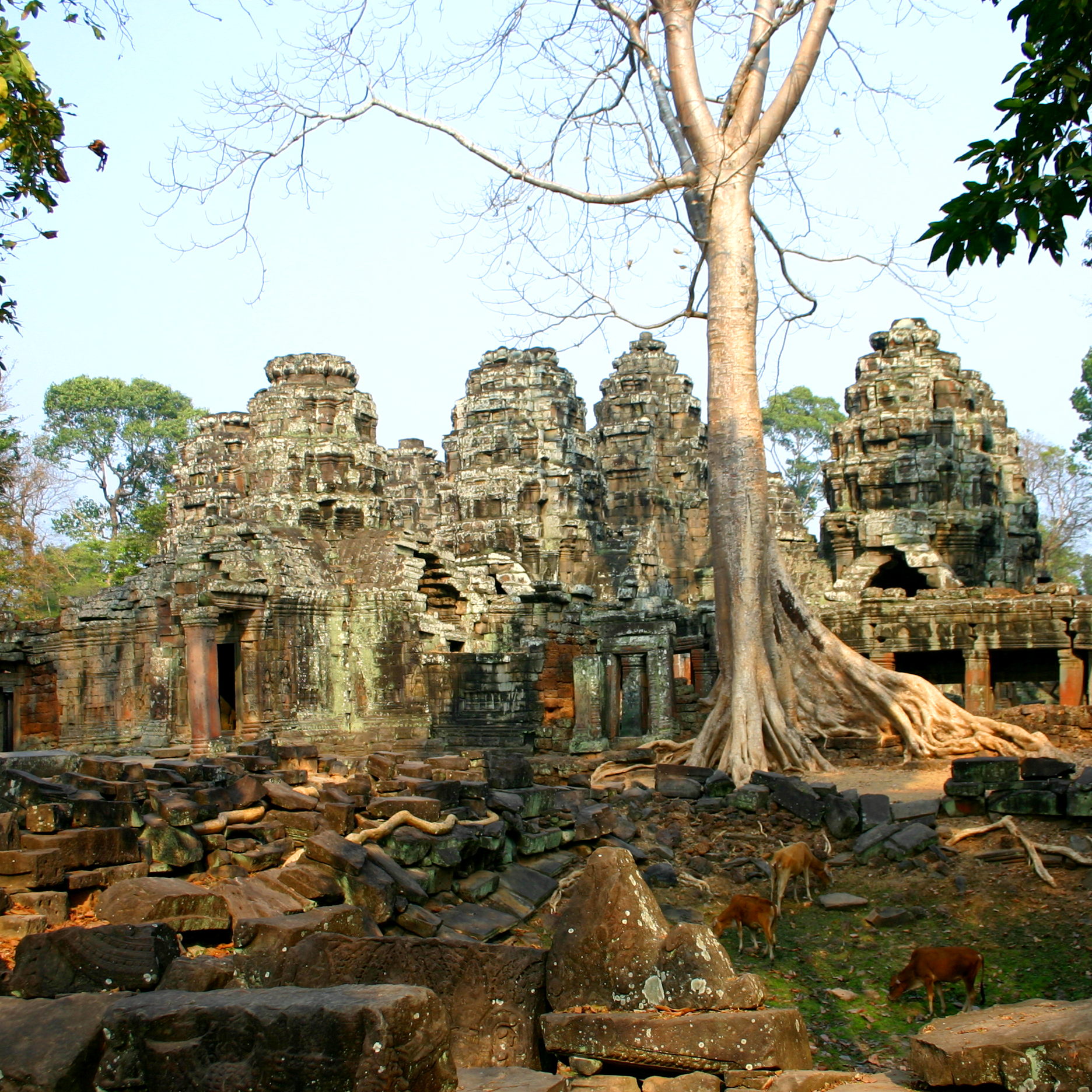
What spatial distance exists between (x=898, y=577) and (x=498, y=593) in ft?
34.0

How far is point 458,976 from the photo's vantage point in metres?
4.05

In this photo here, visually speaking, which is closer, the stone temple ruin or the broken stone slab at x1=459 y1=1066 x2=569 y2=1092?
the broken stone slab at x1=459 y1=1066 x2=569 y2=1092

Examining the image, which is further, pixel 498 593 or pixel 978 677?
pixel 498 593

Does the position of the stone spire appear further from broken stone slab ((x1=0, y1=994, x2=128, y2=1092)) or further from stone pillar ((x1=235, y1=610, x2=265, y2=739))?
broken stone slab ((x1=0, y1=994, x2=128, y2=1092))

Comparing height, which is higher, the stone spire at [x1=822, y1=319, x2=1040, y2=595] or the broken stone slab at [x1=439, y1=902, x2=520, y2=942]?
the stone spire at [x1=822, y1=319, x2=1040, y2=595]

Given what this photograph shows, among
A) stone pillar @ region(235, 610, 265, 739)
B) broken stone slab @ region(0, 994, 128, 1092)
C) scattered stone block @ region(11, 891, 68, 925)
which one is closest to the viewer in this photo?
broken stone slab @ region(0, 994, 128, 1092)

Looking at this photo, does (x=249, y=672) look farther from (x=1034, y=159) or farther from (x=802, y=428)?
(x=802, y=428)

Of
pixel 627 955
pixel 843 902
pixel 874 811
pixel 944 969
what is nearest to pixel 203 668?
pixel 874 811

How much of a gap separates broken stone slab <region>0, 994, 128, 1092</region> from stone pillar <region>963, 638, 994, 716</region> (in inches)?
598

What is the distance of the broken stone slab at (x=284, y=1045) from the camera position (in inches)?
114

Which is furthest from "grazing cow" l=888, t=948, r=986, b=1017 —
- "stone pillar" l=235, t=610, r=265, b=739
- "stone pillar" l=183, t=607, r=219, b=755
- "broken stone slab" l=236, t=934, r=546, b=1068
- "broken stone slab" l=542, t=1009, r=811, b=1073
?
"stone pillar" l=235, t=610, r=265, b=739

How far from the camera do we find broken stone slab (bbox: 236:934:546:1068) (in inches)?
154

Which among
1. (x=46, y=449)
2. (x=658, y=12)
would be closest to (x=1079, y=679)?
(x=658, y=12)

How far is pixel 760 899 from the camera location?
579 cm
